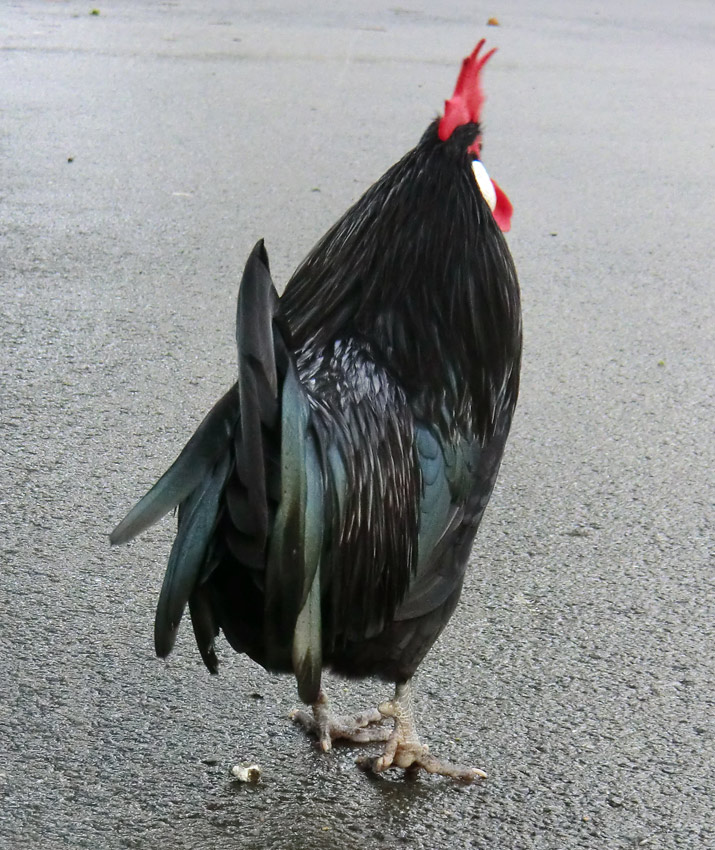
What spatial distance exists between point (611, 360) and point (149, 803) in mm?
3081

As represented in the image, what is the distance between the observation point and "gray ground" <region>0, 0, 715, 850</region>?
8.99ft

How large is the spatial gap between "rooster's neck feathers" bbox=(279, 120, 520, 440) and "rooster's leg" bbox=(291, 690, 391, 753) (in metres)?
0.79

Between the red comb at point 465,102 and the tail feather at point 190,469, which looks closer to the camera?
the tail feather at point 190,469

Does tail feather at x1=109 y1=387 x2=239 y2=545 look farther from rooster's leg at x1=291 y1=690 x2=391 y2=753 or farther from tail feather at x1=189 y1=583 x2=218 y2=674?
rooster's leg at x1=291 y1=690 x2=391 y2=753

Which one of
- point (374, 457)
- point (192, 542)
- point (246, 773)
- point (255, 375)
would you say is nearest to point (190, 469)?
point (192, 542)

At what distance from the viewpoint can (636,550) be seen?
3.76m

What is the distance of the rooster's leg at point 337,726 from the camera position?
2.91 meters

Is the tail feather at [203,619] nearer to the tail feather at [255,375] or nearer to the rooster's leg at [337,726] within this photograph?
the tail feather at [255,375]

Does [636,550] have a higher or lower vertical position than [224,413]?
lower

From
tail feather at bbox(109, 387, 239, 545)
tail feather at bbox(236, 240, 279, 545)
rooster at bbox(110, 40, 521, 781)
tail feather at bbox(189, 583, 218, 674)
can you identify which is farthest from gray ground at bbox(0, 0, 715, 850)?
tail feather at bbox(236, 240, 279, 545)

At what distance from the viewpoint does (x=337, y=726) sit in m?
2.95

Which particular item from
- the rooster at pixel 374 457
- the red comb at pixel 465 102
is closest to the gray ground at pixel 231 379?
the rooster at pixel 374 457

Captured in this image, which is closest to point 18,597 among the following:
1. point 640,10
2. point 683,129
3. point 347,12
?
point 683,129

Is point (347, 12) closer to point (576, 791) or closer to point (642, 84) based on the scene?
point (642, 84)
